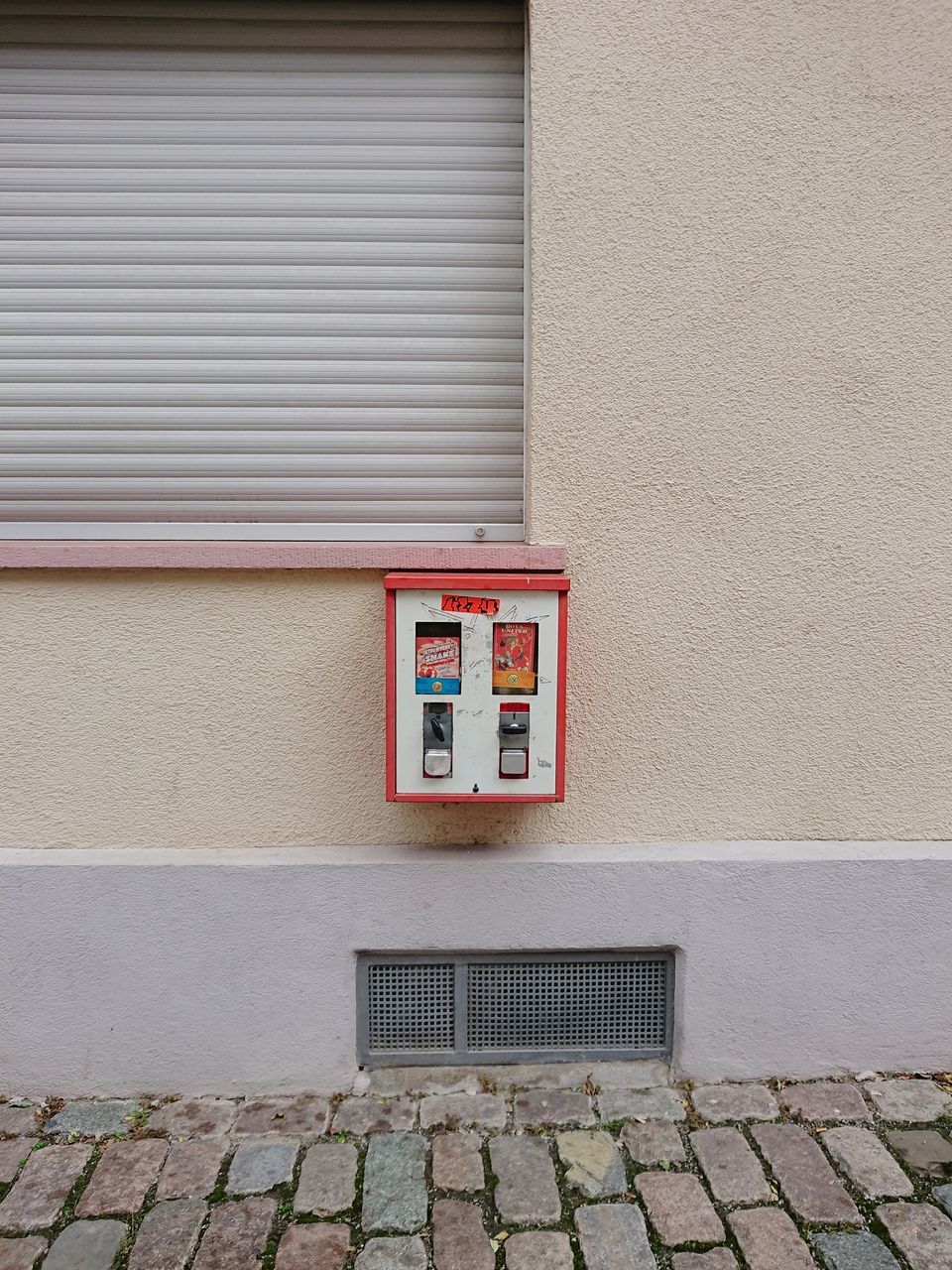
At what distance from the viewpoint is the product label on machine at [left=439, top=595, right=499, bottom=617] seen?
262 cm

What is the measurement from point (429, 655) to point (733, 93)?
2037mm

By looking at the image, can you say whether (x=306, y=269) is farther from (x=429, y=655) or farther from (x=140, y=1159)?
(x=140, y=1159)

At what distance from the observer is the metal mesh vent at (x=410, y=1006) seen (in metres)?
2.98

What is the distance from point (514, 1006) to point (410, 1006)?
359 millimetres

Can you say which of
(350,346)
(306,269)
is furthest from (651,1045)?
(306,269)

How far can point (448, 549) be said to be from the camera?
2.77 metres

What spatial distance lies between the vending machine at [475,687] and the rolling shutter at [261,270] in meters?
0.47

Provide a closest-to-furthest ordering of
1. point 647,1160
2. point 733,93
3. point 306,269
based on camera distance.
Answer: point 647,1160 < point 733,93 < point 306,269

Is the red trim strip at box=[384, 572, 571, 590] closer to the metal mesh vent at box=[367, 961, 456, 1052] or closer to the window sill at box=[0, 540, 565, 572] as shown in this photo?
the window sill at box=[0, 540, 565, 572]

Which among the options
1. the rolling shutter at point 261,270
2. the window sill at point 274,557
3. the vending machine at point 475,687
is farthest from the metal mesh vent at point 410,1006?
the rolling shutter at point 261,270

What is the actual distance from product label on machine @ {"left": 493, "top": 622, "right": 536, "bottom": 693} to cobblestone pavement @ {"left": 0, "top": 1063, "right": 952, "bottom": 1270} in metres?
1.38

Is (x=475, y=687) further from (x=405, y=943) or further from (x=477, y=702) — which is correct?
(x=405, y=943)

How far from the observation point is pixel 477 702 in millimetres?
2648

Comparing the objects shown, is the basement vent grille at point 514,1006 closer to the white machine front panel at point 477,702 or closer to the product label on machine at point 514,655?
the white machine front panel at point 477,702
